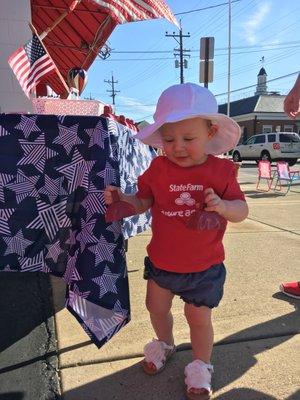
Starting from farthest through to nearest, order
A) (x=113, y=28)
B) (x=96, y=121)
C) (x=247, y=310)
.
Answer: (x=113, y=28)
(x=247, y=310)
(x=96, y=121)

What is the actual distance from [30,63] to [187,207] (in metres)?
1.78

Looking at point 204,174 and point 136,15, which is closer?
point 204,174

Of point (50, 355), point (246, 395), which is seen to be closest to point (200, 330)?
point (246, 395)

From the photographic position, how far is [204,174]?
88.0 inches

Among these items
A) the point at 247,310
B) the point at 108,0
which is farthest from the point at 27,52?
the point at 247,310

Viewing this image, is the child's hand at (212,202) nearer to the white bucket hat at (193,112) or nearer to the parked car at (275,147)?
the white bucket hat at (193,112)

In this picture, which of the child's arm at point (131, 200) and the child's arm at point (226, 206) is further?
the child's arm at point (131, 200)

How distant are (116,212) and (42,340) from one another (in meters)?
1.10

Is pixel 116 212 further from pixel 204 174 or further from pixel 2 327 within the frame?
pixel 2 327

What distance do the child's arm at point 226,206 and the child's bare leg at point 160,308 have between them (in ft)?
1.78

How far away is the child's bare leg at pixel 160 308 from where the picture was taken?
240 centimetres

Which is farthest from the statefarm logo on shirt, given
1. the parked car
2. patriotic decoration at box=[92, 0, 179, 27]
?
the parked car

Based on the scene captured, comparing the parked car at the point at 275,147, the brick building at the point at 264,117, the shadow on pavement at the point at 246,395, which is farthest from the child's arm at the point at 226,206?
the brick building at the point at 264,117

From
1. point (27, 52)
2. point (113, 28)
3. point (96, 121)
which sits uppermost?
point (113, 28)
